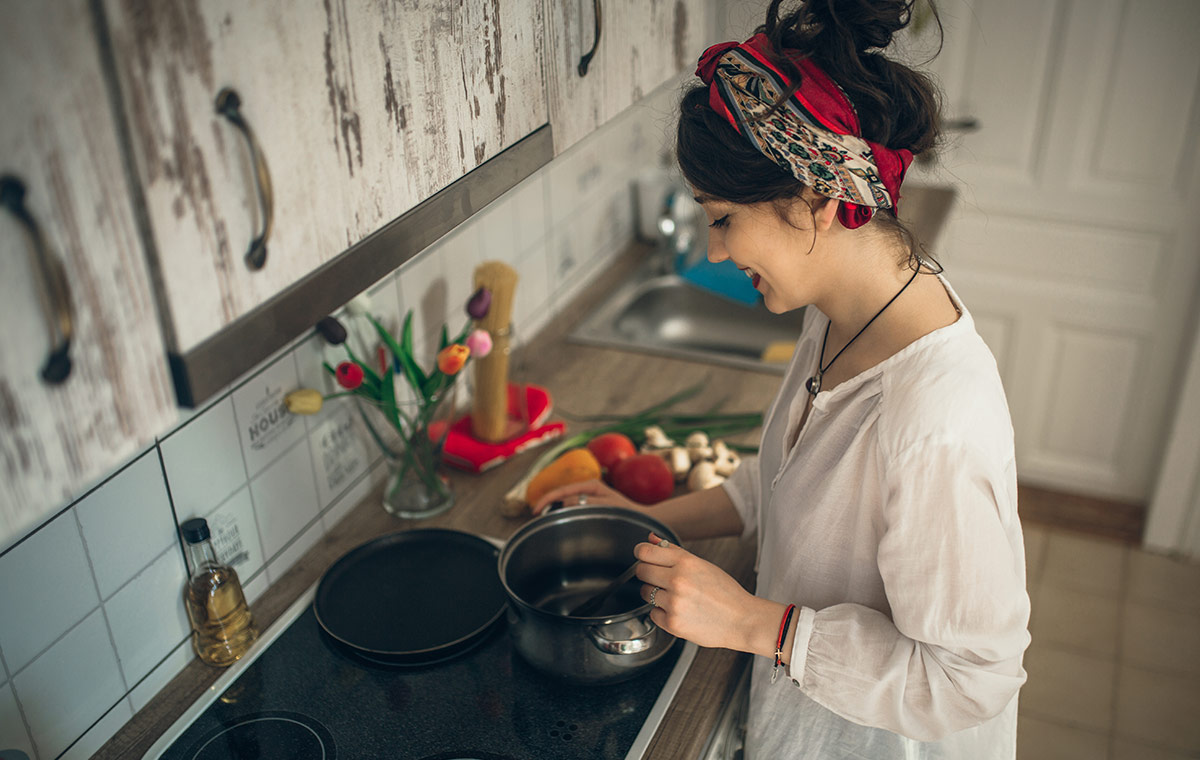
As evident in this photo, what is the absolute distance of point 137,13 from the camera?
0.59 m

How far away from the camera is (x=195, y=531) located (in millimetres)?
1142

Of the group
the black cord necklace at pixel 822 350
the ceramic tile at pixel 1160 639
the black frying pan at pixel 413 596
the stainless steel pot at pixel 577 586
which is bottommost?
the ceramic tile at pixel 1160 639

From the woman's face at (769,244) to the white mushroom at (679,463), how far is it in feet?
1.91

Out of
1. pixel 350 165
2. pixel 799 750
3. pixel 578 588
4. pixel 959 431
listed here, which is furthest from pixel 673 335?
pixel 350 165

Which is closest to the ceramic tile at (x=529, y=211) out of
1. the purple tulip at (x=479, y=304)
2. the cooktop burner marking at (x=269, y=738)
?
the purple tulip at (x=479, y=304)

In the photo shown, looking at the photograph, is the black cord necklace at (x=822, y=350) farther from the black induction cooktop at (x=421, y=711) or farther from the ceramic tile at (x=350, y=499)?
the ceramic tile at (x=350, y=499)

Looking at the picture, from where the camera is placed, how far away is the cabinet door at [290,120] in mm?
619

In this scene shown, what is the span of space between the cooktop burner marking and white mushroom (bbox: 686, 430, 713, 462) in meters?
0.78

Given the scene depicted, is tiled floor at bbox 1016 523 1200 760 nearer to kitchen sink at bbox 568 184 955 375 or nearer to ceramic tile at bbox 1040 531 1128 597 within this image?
ceramic tile at bbox 1040 531 1128 597

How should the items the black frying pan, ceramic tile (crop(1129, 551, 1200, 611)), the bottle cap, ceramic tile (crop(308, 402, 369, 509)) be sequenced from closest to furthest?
the bottle cap < the black frying pan < ceramic tile (crop(308, 402, 369, 509)) < ceramic tile (crop(1129, 551, 1200, 611))

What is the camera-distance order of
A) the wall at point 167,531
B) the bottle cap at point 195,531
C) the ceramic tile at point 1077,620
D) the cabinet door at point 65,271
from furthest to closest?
the ceramic tile at point 1077,620 < the bottle cap at point 195,531 < the wall at point 167,531 < the cabinet door at point 65,271

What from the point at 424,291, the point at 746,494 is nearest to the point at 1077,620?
the point at 746,494

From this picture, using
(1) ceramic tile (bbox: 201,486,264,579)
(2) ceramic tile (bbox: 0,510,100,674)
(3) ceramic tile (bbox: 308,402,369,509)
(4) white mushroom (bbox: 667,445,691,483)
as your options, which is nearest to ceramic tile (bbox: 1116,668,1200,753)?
(4) white mushroom (bbox: 667,445,691,483)

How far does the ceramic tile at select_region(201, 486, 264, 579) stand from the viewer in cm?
129
